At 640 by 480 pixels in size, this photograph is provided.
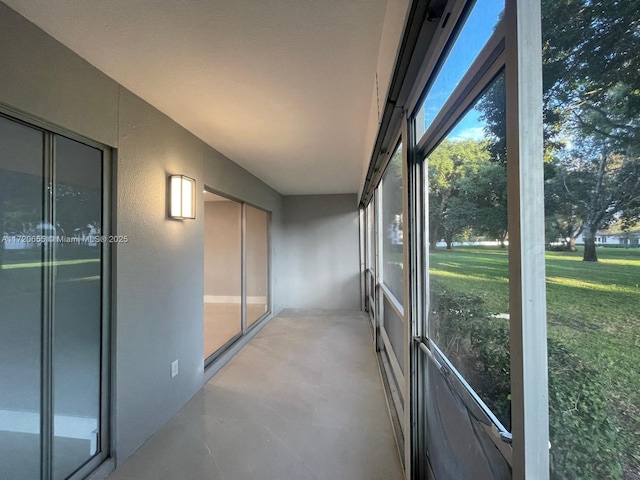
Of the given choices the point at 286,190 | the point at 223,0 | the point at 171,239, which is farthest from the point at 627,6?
the point at 286,190

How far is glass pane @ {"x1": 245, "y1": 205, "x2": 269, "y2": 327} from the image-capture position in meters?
4.29

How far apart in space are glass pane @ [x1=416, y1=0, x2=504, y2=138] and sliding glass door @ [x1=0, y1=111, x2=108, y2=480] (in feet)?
6.29

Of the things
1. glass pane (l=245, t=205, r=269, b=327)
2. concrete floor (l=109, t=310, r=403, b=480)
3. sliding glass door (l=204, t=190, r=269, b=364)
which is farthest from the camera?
glass pane (l=245, t=205, r=269, b=327)

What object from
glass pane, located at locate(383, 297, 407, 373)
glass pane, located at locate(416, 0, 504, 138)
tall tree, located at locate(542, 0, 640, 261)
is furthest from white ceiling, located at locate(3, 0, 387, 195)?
glass pane, located at locate(383, 297, 407, 373)

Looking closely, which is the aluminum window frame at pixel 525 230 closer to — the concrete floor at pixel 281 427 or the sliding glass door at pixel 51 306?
the concrete floor at pixel 281 427

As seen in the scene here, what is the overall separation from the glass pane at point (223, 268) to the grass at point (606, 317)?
3.47 meters

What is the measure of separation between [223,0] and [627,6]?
4.30ft

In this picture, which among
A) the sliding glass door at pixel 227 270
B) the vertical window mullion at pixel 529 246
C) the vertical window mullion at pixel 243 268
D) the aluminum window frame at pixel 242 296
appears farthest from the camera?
the vertical window mullion at pixel 243 268

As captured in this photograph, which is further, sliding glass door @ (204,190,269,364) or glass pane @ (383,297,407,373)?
sliding glass door @ (204,190,269,364)

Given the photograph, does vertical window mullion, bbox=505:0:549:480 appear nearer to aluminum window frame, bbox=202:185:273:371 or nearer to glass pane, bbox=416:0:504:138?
glass pane, bbox=416:0:504:138

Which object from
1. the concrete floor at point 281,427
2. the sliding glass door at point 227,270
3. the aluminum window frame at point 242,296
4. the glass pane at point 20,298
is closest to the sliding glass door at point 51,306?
the glass pane at point 20,298

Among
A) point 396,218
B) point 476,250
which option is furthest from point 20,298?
point 396,218

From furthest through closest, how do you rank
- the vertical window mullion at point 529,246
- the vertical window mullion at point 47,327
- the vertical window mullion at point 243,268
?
the vertical window mullion at point 243,268 < the vertical window mullion at point 47,327 < the vertical window mullion at point 529,246

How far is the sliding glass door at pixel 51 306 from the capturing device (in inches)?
49.5
